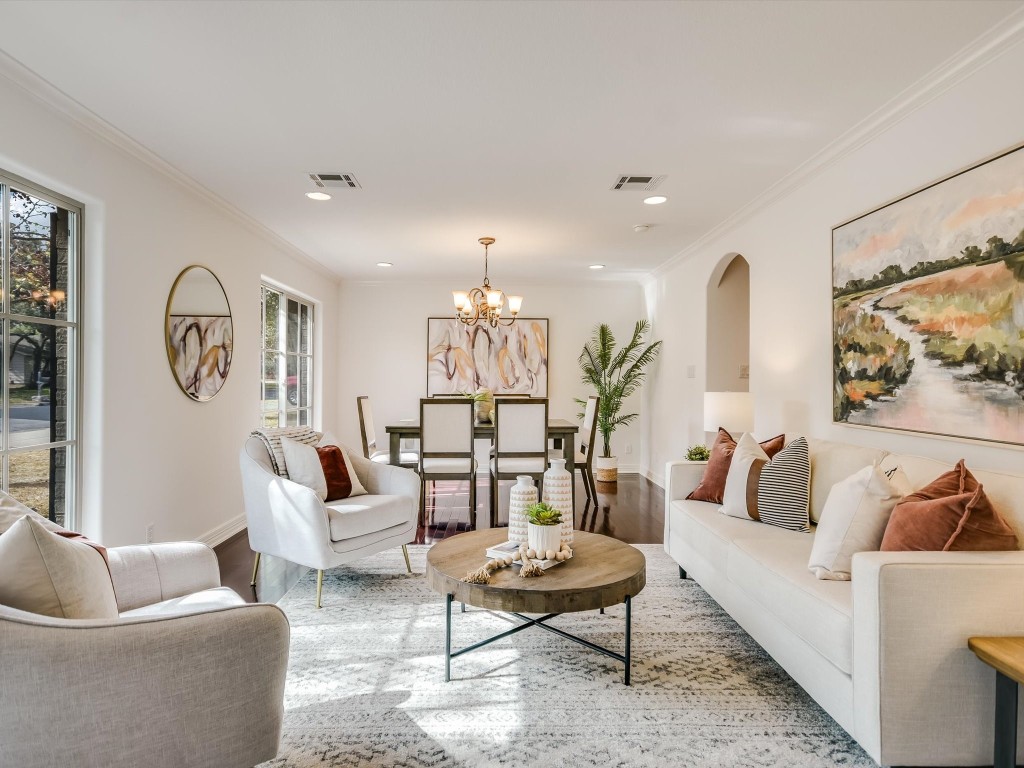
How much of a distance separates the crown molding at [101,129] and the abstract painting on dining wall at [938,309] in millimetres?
3815

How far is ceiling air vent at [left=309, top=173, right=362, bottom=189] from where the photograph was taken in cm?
373

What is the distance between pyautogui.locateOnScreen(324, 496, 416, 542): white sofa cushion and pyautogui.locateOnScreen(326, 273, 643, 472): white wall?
4.12 m

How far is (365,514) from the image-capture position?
323 cm

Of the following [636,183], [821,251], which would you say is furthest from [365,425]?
[821,251]

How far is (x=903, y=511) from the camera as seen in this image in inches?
78.7

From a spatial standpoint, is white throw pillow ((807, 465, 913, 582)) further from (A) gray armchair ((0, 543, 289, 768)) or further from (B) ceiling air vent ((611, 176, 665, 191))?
(B) ceiling air vent ((611, 176, 665, 191))

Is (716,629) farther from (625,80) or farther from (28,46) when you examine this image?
(28,46)

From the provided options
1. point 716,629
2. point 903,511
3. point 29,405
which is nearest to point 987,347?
point 903,511

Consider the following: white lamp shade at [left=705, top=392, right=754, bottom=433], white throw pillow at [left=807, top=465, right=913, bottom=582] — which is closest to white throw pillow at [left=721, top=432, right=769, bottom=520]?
white lamp shade at [left=705, top=392, right=754, bottom=433]

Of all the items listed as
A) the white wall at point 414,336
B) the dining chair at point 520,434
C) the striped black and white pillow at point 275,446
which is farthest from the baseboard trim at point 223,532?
the white wall at point 414,336

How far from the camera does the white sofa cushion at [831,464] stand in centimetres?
276

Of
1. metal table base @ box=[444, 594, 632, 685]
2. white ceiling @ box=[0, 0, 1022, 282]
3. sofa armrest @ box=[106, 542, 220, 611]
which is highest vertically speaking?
white ceiling @ box=[0, 0, 1022, 282]

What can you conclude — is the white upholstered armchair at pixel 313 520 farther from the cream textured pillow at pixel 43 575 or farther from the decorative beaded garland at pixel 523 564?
the cream textured pillow at pixel 43 575

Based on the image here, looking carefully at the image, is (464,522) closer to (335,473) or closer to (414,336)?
(335,473)
